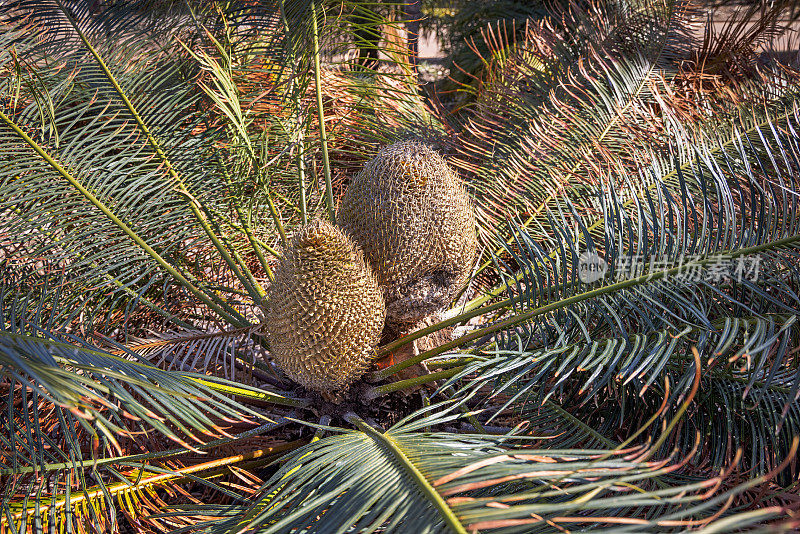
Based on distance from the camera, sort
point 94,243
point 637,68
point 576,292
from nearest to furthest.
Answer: point 576,292, point 94,243, point 637,68

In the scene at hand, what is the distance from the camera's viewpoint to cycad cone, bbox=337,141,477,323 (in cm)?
165

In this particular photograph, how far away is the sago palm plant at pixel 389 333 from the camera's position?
43.0 inches

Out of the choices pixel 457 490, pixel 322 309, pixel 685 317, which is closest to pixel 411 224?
pixel 322 309

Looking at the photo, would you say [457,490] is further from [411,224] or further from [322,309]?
[411,224]

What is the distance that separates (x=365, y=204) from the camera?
1.68 m

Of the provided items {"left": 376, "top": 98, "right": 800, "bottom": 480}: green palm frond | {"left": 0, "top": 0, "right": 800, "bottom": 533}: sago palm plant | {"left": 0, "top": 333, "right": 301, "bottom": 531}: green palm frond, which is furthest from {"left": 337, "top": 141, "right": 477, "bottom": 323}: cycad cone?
{"left": 0, "top": 333, "right": 301, "bottom": 531}: green palm frond

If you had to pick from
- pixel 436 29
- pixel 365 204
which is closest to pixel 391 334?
pixel 365 204

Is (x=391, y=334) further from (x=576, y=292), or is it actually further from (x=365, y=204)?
(x=576, y=292)

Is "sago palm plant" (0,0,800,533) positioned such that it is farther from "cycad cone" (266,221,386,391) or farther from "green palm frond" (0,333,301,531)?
"cycad cone" (266,221,386,391)

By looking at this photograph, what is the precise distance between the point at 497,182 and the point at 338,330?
1035 millimetres

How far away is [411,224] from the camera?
64.9 inches

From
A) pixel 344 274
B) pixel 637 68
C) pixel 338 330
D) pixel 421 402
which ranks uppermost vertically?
pixel 637 68

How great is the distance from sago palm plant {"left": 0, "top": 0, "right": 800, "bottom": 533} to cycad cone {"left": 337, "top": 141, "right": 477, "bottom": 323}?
12 cm

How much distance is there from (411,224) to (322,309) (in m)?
0.38
